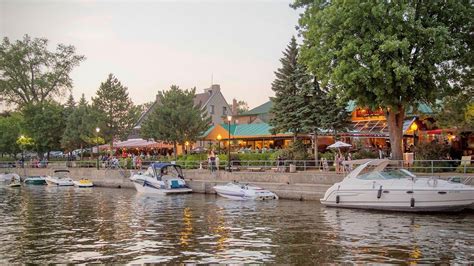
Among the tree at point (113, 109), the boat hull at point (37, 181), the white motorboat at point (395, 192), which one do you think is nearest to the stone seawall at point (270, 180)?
the white motorboat at point (395, 192)

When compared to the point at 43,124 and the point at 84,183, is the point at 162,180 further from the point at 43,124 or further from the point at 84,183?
the point at 43,124

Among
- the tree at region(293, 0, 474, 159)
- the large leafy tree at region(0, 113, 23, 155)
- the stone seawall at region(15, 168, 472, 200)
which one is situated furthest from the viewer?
the large leafy tree at region(0, 113, 23, 155)

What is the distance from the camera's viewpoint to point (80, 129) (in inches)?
2339

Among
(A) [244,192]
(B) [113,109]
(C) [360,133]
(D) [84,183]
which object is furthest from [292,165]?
(B) [113,109]

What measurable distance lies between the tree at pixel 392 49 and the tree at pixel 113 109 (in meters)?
34.7

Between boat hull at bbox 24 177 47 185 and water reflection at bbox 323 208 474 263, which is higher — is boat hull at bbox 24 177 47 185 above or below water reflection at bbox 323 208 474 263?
above

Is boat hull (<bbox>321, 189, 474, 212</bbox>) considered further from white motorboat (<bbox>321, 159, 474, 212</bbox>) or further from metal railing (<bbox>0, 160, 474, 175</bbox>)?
metal railing (<bbox>0, 160, 474, 175</bbox>)

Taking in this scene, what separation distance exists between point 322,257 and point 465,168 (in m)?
15.8

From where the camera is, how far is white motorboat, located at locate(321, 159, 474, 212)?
73.0ft

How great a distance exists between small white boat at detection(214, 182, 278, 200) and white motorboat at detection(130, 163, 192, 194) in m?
4.97

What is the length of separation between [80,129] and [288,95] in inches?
1182

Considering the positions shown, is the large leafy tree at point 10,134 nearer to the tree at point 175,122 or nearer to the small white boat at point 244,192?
the tree at point 175,122

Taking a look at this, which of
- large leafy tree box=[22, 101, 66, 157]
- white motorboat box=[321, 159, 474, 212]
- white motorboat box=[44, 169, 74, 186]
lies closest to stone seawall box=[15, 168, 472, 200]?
white motorboat box=[321, 159, 474, 212]

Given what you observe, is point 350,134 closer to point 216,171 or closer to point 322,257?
point 216,171
